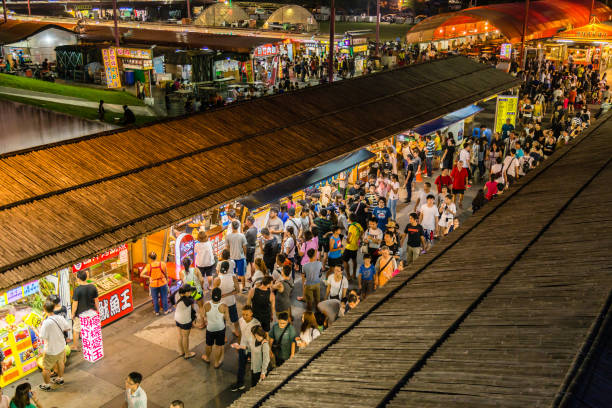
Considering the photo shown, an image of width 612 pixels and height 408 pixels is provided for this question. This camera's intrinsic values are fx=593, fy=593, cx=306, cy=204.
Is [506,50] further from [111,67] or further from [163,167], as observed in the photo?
[163,167]

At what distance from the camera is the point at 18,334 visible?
9.11 m

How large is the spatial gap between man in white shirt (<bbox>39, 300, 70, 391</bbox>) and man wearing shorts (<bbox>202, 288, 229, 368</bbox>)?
6.95 ft

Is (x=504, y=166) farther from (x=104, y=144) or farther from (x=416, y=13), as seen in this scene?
(x=416, y=13)

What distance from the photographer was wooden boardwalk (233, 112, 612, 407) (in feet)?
14.4

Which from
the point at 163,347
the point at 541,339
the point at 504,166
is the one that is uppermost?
the point at 541,339

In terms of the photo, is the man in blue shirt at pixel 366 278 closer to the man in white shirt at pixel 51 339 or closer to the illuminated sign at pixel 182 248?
the illuminated sign at pixel 182 248

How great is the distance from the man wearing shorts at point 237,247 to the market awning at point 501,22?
1246 inches

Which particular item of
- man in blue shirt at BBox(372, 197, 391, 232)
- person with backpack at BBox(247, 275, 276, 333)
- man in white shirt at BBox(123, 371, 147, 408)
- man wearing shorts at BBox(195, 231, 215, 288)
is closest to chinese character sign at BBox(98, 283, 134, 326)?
man wearing shorts at BBox(195, 231, 215, 288)

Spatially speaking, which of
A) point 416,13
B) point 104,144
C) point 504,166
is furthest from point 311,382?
point 416,13

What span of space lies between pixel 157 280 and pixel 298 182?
397 cm

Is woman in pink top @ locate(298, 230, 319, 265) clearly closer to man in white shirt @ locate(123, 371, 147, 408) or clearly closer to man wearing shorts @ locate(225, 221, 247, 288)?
man wearing shorts @ locate(225, 221, 247, 288)

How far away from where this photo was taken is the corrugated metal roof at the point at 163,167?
831 centimetres

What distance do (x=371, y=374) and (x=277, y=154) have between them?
7.96 m

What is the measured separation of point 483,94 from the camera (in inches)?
838
